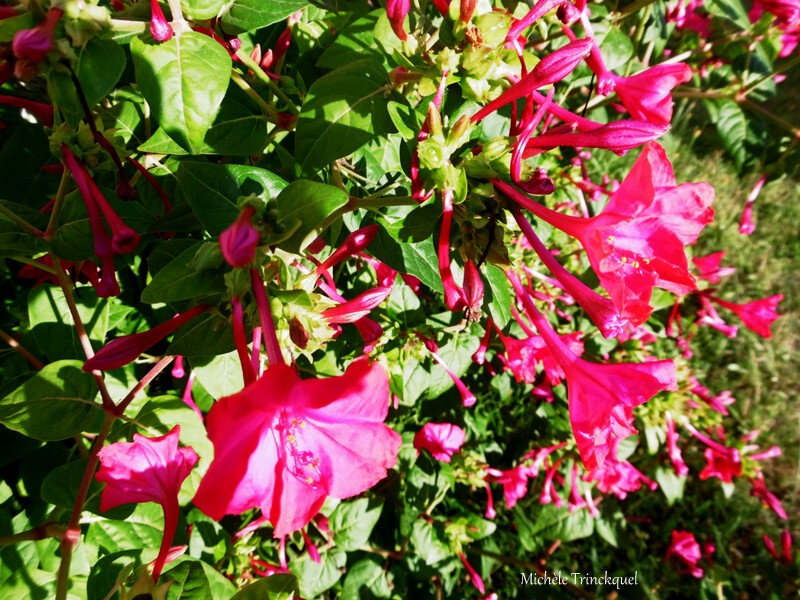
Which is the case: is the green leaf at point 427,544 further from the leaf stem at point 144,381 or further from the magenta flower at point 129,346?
the magenta flower at point 129,346

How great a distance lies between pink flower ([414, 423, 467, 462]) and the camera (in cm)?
177

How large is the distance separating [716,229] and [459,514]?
10.8ft

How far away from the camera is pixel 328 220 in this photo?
34.0 inches

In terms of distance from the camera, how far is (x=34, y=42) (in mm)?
672

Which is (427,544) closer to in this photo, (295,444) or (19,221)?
(295,444)

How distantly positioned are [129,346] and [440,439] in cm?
116

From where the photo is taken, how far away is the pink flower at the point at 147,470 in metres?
0.89

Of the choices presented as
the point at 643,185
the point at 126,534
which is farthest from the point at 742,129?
the point at 126,534

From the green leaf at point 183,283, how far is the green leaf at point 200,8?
390mm

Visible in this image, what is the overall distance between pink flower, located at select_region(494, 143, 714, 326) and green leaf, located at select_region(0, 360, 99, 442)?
87 cm

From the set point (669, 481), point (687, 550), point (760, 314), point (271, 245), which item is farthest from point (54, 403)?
point (687, 550)

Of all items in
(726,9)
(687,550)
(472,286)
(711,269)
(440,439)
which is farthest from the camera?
(687,550)

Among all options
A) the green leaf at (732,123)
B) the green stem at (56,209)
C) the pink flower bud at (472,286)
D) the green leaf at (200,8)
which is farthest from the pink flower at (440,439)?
the green leaf at (732,123)

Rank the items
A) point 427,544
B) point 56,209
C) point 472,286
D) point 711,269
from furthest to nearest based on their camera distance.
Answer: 1. point 711,269
2. point 427,544
3. point 56,209
4. point 472,286
